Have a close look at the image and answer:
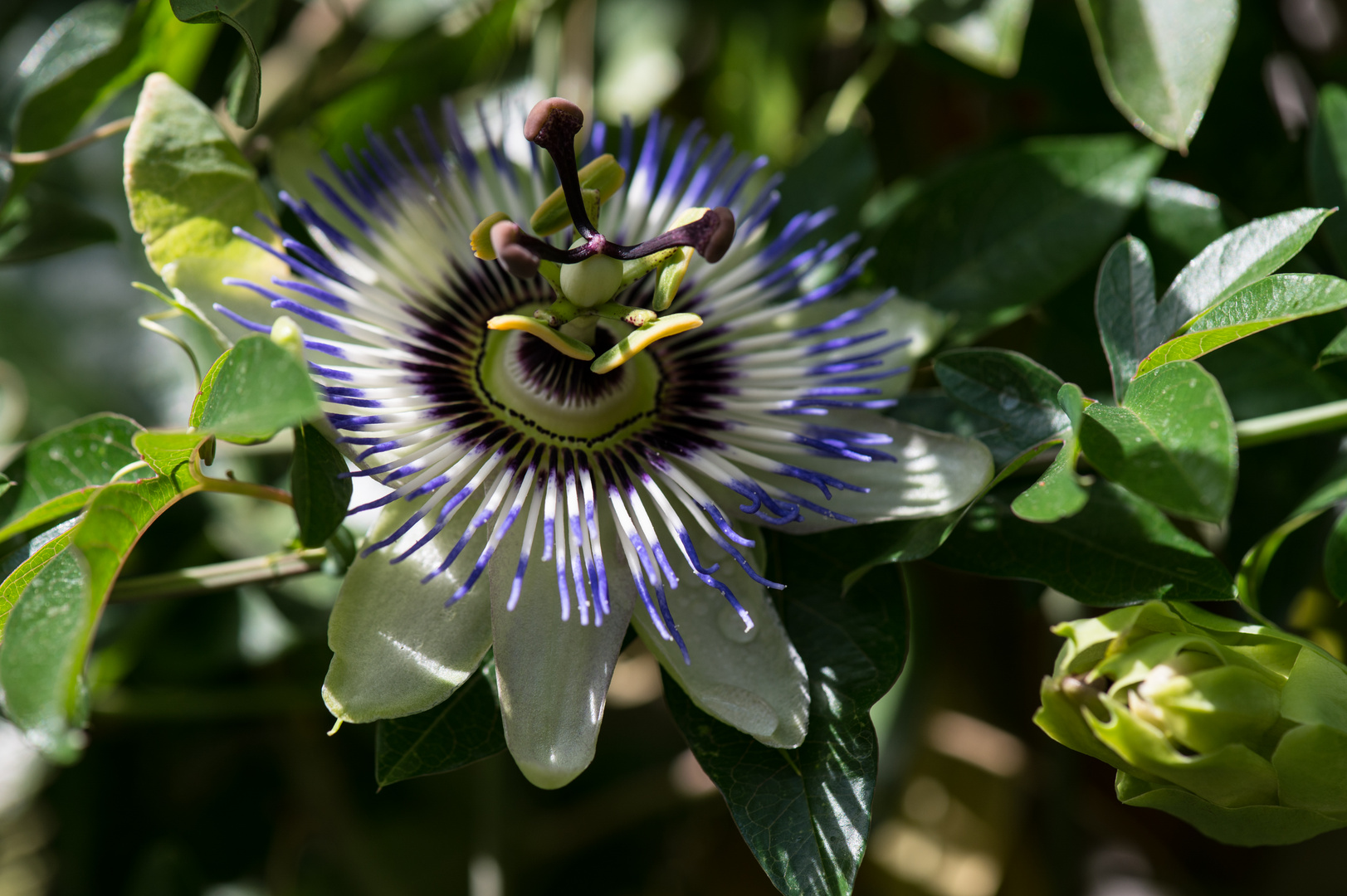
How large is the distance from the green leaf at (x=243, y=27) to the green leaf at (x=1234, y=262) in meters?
0.82

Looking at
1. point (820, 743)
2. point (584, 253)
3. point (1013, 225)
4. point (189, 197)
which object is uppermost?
point (189, 197)

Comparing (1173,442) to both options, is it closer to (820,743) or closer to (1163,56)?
(820,743)

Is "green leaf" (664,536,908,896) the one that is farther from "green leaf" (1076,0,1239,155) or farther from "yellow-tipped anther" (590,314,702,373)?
"green leaf" (1076,0,1239,155)

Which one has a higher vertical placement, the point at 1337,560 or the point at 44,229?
the point at 44,229

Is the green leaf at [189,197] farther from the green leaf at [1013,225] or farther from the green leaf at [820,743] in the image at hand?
the green leaf at [1013,225]

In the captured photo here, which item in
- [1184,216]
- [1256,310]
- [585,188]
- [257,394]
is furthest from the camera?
[1184,216]

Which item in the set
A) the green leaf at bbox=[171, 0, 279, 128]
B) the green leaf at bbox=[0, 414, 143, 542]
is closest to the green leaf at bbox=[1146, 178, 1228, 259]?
the green leaf at bbox=[171, 0, 279, 128]

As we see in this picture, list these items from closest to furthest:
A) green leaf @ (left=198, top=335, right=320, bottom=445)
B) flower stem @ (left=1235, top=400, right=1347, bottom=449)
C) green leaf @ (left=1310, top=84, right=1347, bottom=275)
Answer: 1. green leaf @ (left=198, top=335, right=320, bottom=445)
2. flower stem @ (left=1235, top=400, right=1347, bottom=449)
3. green leaf @ (left=1310, top=84, right=1347, bottom=275)

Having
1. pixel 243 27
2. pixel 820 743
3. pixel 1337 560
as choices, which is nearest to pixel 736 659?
pixel 820 743

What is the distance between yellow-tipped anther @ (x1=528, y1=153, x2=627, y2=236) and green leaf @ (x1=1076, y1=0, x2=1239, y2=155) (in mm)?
522

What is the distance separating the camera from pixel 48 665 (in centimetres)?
76

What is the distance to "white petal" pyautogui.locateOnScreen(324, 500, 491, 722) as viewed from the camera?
2.97 feet

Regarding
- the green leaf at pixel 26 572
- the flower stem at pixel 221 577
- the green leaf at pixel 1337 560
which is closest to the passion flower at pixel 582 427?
the flower stem at pixel 221 577

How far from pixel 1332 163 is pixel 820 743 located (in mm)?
849
